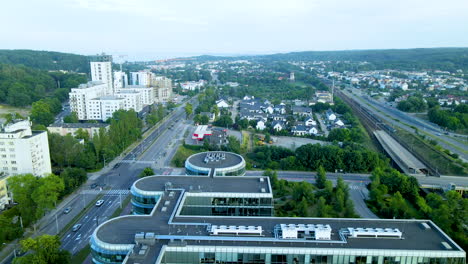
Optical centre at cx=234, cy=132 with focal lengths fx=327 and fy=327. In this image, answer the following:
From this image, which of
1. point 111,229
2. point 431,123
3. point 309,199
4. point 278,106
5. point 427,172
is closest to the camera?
point 111,229

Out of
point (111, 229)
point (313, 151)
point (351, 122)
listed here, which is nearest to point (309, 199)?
point (313, 151)

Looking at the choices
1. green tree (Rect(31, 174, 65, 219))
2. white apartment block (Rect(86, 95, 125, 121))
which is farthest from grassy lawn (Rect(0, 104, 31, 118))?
green tree (Rect(31, 174, 65, 219))

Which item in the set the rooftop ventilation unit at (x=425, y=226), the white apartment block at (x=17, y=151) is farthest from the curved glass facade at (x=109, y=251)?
the white apartment block at (x=17, y=151)

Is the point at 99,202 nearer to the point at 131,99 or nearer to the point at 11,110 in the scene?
the point at 131,99

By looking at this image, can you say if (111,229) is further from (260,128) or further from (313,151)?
(260,128)

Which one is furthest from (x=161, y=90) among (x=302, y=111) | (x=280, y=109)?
(x=302, y=111)

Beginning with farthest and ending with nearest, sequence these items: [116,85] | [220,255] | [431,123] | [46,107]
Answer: [116,85] → [431,123] → [46,107] → [220,255]

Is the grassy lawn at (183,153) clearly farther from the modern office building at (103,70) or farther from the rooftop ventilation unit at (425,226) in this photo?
the modern office building at (103,70)
